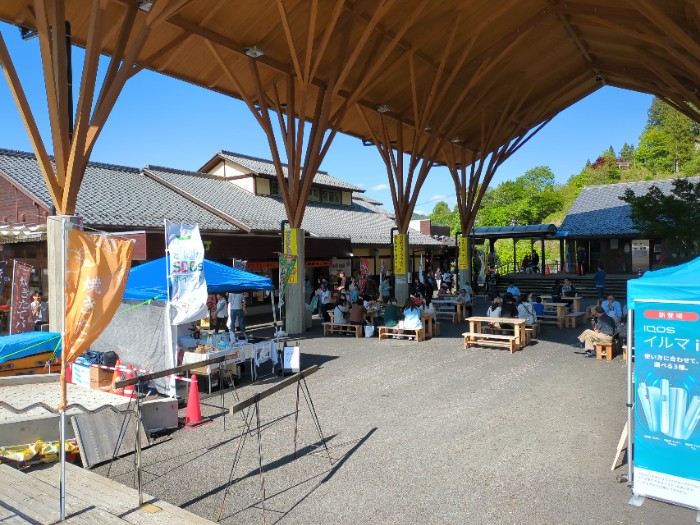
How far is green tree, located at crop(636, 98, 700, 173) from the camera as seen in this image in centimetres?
4734

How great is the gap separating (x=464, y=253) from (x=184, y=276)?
20212 mm

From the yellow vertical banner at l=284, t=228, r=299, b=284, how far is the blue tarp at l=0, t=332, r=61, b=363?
292 inches

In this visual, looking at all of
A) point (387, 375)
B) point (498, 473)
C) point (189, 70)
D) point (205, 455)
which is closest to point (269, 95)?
point (189, 70)

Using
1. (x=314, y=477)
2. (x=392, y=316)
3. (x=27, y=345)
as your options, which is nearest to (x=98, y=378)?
(x=27, y=345)

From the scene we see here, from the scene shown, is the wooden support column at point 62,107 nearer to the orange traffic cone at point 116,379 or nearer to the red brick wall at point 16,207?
the orange traffic cone at point 116,379

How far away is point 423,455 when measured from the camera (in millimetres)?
5953

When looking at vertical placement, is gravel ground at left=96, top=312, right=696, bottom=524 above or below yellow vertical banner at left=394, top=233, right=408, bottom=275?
below

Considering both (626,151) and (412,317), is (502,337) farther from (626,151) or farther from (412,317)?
(626,151)

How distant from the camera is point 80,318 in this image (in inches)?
189

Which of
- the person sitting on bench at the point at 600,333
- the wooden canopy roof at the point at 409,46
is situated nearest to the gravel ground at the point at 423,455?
the person sitting on bench at the point at 600,333

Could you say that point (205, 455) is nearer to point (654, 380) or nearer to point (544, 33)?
point (654, 380)

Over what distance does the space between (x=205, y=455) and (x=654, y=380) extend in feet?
16.1

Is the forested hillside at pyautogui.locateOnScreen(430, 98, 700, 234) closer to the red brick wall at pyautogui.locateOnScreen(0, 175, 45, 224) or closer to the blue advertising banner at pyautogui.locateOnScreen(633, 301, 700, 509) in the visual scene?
the red brick wall at pyautogui.locateOnScreen(0, 175, 45, 224)

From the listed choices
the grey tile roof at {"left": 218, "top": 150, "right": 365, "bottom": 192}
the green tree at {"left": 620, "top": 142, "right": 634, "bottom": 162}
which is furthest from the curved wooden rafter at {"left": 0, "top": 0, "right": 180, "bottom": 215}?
the green tree at {"left": 620, "top": 142, "right": 634, "bottom": 162}
